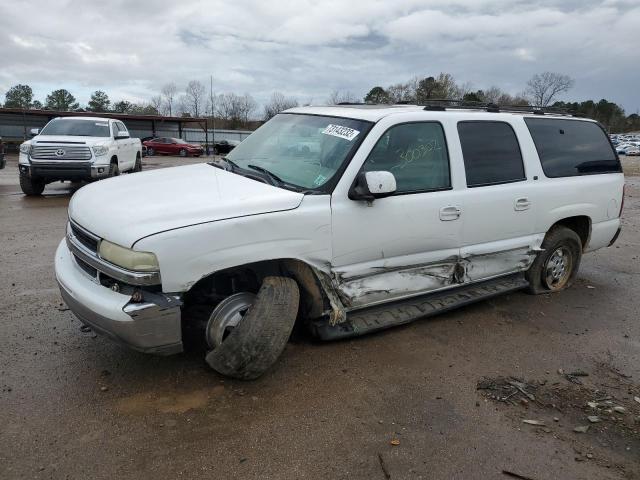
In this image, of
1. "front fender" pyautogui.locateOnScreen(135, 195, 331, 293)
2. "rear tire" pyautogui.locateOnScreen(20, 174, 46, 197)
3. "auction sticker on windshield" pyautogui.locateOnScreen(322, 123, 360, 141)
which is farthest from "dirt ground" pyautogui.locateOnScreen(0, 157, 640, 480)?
"rear tire" pyautogui.locateOnScreen(20, 174, 46, 197)

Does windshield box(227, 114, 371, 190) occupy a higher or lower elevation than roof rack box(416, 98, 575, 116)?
lower

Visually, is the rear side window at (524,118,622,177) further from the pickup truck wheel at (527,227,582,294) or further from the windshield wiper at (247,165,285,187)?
the windshield wiper at (247,165,285,187)

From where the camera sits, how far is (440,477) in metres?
2.54

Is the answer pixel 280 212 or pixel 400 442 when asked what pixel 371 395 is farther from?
pixel 280 212

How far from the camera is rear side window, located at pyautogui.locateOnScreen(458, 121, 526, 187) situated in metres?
4.22

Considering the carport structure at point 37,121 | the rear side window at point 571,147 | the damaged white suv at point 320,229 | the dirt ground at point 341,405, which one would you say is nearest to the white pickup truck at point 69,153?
the dirt ground at point 341,405

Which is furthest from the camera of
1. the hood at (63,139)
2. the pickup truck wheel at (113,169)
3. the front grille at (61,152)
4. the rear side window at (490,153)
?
the pickup truck wheel at (113,169)

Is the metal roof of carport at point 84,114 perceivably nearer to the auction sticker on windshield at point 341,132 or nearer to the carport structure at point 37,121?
the carport structure at point 37,121

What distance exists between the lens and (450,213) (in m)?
4.03

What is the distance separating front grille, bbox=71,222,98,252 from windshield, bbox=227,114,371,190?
1327 mm

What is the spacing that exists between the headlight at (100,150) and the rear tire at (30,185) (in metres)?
1.52

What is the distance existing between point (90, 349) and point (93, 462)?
1.31 metres

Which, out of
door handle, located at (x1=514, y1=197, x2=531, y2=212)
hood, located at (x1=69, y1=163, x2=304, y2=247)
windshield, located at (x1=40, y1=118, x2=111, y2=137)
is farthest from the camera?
windshield, located at (x1=40, y1=118, x2=111, y2=137)

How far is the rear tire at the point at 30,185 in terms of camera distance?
11223mm
